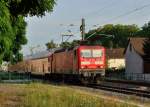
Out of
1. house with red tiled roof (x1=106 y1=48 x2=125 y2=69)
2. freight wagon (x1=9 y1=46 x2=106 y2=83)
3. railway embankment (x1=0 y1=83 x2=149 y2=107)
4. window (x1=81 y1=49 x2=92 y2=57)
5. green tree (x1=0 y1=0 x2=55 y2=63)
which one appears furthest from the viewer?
house with red tiled roof (x1=106 y1=48 x2=125 y2=69)

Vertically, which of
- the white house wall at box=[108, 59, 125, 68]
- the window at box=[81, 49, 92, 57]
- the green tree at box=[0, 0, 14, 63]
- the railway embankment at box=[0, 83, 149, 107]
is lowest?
the railway embankment at box=[0, 83, 149, 107]

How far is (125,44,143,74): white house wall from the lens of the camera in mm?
77688

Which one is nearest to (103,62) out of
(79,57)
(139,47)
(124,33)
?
(79,57)

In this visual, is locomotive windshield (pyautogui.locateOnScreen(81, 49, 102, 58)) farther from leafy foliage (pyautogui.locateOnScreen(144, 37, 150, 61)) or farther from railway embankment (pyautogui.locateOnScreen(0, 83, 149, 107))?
leafy foliage (pyautogui.locateOnScreen(144, 37, 150, 61))

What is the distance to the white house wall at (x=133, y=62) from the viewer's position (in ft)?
255

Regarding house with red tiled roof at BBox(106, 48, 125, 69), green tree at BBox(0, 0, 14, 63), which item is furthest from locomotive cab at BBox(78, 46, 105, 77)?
house with red tiled roof at BBox(106, 48, 125, 69)

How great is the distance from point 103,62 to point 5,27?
100 ft

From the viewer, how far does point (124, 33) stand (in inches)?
5915

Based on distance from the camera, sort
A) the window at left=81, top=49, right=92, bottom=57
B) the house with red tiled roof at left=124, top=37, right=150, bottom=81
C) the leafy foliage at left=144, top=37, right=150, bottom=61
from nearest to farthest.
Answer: the window at left=81, top=49, right=92, bottom=57, the leafy foliage at left=144, top=37, right=150, bottom=61, the house with red tiled roof at left=124, top=37, right=150, bottom=81

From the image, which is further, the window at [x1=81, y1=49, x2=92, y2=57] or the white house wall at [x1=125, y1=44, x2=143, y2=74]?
the white house wall at [x1=125, y1=44, x2=143, y2=74]

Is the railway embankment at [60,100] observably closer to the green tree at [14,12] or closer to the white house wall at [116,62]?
the green tree at [14,12]

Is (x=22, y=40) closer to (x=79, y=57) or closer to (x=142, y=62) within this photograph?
(x=79, y=57)

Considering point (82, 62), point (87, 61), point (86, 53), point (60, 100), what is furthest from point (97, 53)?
point (60, 100)

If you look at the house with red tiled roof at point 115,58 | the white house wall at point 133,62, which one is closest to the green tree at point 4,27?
the white house wall at point 133,62
